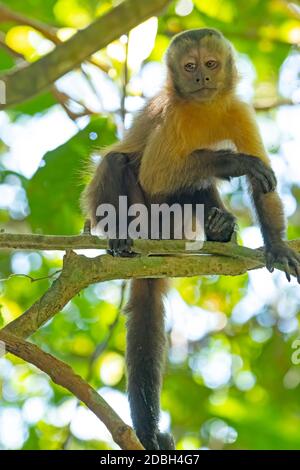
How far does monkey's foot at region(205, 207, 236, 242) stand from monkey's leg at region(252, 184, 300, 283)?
0.25 meters

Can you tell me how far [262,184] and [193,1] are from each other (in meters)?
3.37

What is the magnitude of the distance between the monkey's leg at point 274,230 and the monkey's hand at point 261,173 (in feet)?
0.69

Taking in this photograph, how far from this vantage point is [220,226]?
5988 mm

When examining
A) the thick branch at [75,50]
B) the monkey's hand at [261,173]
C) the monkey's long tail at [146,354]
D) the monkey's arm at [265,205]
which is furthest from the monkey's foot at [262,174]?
the thick branch at [75,50]

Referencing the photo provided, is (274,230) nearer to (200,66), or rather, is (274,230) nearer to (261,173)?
(261,173)

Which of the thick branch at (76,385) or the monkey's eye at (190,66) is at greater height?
the monkey's eye at (190,66)

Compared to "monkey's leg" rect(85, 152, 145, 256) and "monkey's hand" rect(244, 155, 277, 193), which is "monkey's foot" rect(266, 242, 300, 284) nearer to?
"monkey's hand" rect(244, 155, 277, 193)

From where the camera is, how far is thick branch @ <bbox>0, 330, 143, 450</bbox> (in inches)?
134

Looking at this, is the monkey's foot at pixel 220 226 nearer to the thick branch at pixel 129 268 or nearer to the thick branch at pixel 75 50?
the thick branch at pixel 129 268

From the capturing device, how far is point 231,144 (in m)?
6.57

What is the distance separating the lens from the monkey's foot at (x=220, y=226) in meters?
5.98

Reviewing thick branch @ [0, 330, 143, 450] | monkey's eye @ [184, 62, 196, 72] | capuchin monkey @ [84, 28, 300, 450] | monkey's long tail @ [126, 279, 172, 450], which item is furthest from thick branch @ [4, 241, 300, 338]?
monkey's eye @ [184, 62, 196, 72]

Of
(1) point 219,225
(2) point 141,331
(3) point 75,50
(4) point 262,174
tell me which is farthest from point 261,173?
(3) point 75,50

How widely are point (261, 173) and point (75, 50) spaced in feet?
9.29
